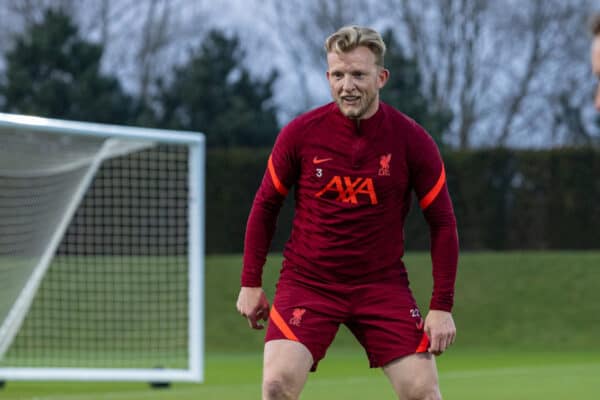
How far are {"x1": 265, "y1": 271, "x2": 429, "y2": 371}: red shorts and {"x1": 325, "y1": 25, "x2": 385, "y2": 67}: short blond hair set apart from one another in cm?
98

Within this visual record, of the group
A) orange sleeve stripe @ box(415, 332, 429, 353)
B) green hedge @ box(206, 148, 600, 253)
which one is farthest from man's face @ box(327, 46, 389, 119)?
green hedge @ box(206, 148, 600, 253)

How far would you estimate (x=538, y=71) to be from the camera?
32688 mm

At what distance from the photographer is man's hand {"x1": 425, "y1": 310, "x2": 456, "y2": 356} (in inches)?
197

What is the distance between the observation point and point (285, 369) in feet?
15.9

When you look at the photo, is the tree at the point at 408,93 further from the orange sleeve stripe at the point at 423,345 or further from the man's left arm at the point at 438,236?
the orange sleeve stripe at the point at 423,345

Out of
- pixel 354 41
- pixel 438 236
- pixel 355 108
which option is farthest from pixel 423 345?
pixel 354 41

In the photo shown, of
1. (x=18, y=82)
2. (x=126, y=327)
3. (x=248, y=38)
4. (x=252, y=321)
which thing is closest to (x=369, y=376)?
(x=126, y=327)

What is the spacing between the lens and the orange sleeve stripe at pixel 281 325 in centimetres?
496

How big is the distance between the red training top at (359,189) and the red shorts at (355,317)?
6 centimetres

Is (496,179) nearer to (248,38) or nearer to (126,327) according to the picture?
(126,327)

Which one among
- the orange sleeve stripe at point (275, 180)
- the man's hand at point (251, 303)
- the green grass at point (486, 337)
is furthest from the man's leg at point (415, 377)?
the green grass at point (486, 337)

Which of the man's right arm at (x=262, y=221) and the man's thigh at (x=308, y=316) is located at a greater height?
the man's right arm at (x=262, y=221)

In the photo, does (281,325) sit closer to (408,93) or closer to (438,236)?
(438,236)

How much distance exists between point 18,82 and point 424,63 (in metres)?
11.5
